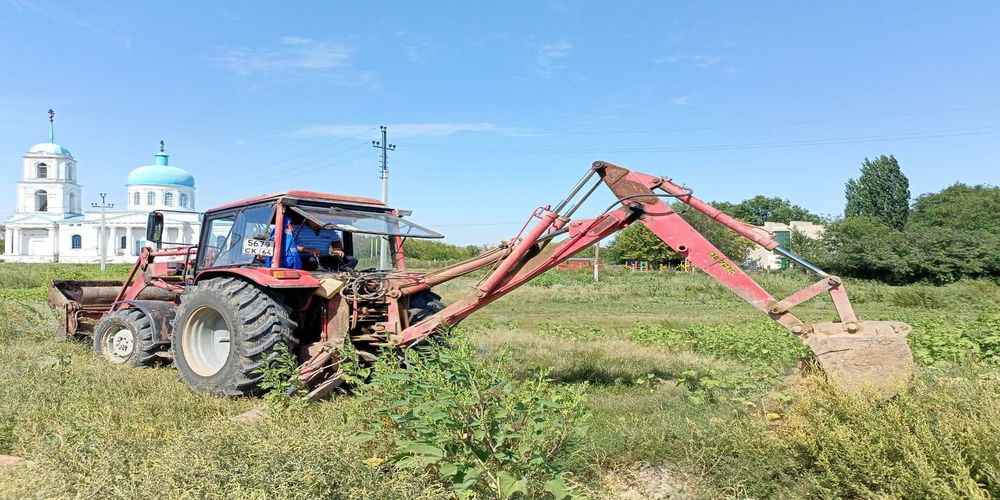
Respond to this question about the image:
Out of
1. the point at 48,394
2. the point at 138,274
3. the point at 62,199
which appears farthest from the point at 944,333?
the point at 62,199

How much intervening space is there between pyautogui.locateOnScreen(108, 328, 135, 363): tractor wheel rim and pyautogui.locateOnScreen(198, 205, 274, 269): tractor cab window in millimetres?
1386

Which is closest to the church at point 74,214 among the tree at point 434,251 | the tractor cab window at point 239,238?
the tree at point 434,251

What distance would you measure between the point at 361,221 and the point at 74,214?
275 ft

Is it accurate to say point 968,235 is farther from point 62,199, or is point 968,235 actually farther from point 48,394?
point 62,199

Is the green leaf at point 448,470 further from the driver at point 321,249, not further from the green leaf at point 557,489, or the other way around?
the driver at point 321,249

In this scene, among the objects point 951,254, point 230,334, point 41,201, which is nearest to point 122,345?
point 230,334

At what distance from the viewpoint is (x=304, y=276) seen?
267 inches

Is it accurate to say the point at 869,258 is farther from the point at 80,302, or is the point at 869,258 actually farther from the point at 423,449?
the point at 423,449

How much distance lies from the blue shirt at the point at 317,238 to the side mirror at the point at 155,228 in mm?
2406

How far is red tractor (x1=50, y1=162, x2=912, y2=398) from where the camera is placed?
5289 mm

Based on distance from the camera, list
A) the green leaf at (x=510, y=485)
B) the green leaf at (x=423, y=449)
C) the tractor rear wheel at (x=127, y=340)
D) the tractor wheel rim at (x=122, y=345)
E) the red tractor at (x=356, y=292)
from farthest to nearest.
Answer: the tractor wheel rim at (x=122, y=345) < the tractor rear wheel at (x=127, y=340) < the red tractor at (x=356, y=292) < the green leaf at (x=423, y=449) < the green leaf at (x=510, y=485)

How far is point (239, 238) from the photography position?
7.53 metres

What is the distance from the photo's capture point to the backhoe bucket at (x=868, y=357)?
16.0 ft

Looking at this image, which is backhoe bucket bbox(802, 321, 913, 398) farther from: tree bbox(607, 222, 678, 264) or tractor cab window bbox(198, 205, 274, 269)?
tree bbox(607, 222, 678, 264)
